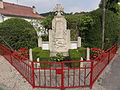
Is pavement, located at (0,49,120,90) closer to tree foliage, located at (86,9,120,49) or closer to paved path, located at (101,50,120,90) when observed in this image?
paved path, located at (101,50,120,90)

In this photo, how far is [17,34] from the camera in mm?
7320

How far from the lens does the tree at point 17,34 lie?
7008 mm

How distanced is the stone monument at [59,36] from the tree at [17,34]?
2458 mm

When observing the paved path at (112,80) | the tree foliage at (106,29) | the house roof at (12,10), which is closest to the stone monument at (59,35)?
the tree foliage at (106,29)

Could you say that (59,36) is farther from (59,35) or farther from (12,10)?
(12,10)

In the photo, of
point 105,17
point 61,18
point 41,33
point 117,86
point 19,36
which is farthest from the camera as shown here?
point 41,33

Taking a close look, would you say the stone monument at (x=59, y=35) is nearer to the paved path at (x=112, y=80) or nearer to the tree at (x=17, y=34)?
the tree at (x=17, y=34)

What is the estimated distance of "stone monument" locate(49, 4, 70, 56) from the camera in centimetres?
602

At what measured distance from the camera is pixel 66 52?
6293 millimetres

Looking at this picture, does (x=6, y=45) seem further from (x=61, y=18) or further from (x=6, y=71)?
(x=61, y=18)

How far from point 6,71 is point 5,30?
3.58 metres

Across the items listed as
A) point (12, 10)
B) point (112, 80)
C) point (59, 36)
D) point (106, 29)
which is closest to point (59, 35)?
point (59, 36)

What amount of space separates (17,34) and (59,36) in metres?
3.55

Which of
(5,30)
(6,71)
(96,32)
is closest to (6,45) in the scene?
(5,30)
